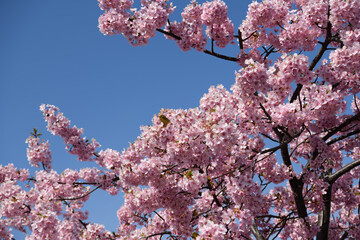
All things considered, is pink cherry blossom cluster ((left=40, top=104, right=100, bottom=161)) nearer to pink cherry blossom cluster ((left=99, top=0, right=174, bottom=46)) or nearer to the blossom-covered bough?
the blossom-covered bough

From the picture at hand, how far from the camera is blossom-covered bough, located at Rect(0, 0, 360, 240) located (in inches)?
235

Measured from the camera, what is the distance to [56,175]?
9758 millimetres

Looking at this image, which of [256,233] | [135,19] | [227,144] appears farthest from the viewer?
[256,233]

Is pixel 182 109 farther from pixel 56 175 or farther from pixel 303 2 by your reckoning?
pixel 303 2

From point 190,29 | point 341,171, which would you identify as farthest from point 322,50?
point 190,29

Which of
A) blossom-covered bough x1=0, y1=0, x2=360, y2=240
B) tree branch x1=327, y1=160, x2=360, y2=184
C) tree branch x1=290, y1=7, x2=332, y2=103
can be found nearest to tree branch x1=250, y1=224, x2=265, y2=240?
blossom-covered bough x1=0, y1=0, x2=360, y2=240

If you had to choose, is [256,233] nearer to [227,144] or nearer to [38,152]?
[227,144]

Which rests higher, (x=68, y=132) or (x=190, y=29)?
(x=190, y=29)

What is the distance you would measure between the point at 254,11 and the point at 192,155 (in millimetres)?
4728

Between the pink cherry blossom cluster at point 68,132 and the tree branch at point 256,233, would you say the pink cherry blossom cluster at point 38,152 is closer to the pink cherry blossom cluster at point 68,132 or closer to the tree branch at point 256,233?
the pink cherry blossom cluster at point 68,132

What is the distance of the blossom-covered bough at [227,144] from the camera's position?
5.98m

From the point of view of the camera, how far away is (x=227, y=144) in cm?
546

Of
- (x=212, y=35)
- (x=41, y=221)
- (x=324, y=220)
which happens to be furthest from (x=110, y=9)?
(x=324, y=220)

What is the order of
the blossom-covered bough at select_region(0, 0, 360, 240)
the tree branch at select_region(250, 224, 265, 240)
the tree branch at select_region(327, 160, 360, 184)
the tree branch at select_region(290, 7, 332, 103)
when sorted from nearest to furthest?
the blossom-covered bough at select_region(0, 0, 360, 240), the tree branch at select_region(290, 7, 332, 103), the tree branch at select_region(327, 160, 360, 184), the tree branch at select_region(250, 224, 265, 240)
